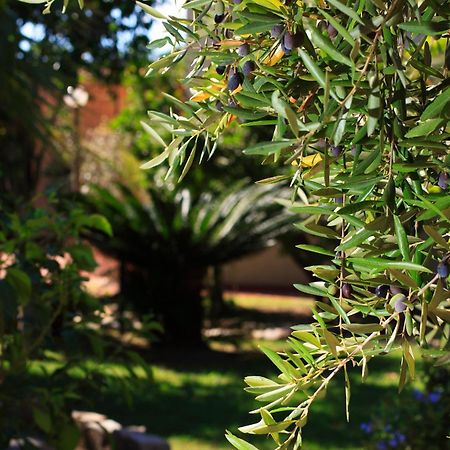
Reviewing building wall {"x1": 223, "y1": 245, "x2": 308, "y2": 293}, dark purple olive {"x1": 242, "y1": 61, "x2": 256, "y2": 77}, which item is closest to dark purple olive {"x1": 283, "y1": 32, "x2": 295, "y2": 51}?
dark purple olive {"x1": 242, "y1": 61, "x2": 256, "y2": 77}

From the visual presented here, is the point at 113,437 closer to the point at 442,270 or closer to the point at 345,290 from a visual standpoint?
the point at 345,290

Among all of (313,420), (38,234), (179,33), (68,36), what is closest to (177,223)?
(68,36)

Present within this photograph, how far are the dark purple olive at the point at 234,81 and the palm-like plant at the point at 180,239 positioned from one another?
26.7 feet

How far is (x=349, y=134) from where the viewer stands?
108 cm

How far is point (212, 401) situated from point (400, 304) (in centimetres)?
608

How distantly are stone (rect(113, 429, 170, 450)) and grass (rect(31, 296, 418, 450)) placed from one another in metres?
0.41

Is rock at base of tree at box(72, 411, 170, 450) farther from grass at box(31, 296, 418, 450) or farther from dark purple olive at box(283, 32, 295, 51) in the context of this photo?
dark purple olive at box(283, 32, 295, 51)

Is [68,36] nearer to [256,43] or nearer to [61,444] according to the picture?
[61,444]

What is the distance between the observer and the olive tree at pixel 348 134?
2.93 feet

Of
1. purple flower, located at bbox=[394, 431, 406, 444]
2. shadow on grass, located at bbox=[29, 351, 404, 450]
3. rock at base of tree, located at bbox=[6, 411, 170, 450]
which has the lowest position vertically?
shadow on grass, located at bbox=[29, 351, 404, 450]

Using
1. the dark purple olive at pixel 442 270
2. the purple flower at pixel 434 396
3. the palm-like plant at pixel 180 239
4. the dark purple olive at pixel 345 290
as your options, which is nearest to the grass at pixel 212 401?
the purple flower at pixel 434 396

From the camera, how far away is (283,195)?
900 centimetres

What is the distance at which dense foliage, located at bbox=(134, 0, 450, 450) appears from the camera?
0.89 m

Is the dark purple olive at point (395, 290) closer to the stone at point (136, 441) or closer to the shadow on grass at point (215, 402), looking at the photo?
the stone at point (136, 441)
